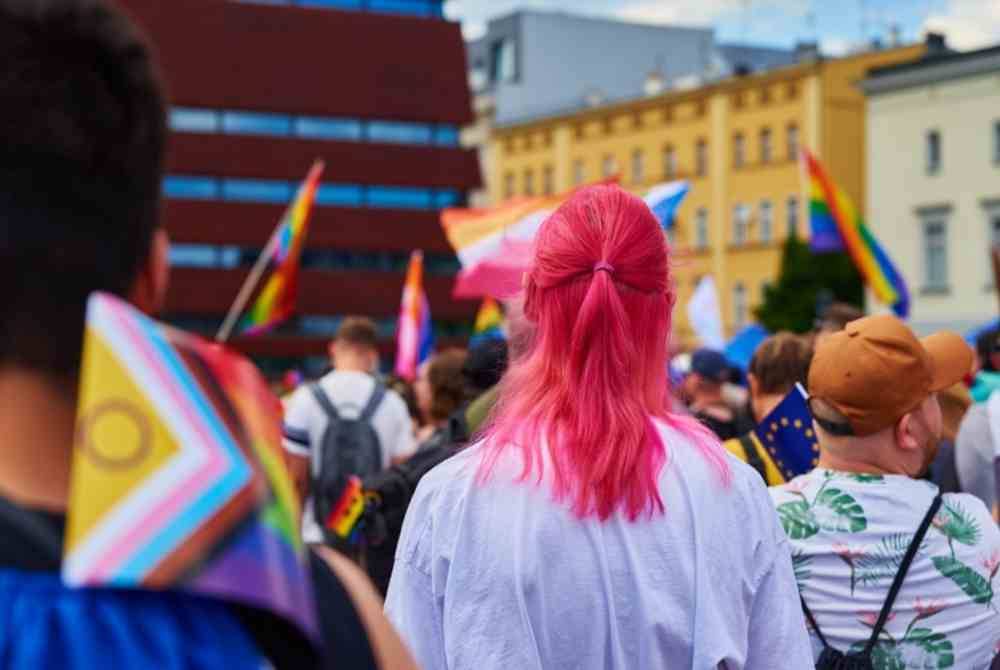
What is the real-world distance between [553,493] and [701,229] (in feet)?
238

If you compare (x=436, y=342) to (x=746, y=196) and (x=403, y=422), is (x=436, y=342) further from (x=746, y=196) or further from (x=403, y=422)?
(x=403, y=422)

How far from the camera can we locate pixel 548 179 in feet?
265

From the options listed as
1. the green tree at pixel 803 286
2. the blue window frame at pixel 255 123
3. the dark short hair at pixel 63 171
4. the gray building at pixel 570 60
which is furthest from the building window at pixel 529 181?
the dark short hair at pixel 63 171

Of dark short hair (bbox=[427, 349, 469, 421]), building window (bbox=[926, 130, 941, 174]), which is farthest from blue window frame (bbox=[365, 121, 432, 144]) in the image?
dark short hair (bbox=[427, 349, 469, 421])

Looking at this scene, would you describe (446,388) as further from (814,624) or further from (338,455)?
(814,624)

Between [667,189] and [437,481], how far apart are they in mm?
4883

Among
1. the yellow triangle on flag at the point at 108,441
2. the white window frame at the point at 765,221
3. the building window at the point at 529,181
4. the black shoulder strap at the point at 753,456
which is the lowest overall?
the black shoulder strap at the point at 753,456

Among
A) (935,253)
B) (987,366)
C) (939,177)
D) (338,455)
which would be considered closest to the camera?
(338,455)

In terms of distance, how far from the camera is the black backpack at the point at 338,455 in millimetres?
8562

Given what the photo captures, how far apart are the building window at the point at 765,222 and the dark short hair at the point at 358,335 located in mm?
62982

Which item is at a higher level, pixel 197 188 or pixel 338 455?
pixel 197 188

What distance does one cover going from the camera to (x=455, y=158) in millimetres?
62344

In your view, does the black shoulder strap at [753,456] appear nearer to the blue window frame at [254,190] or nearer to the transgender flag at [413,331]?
the transgender flag at [413,331]

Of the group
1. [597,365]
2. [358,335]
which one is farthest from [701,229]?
[597,365]
